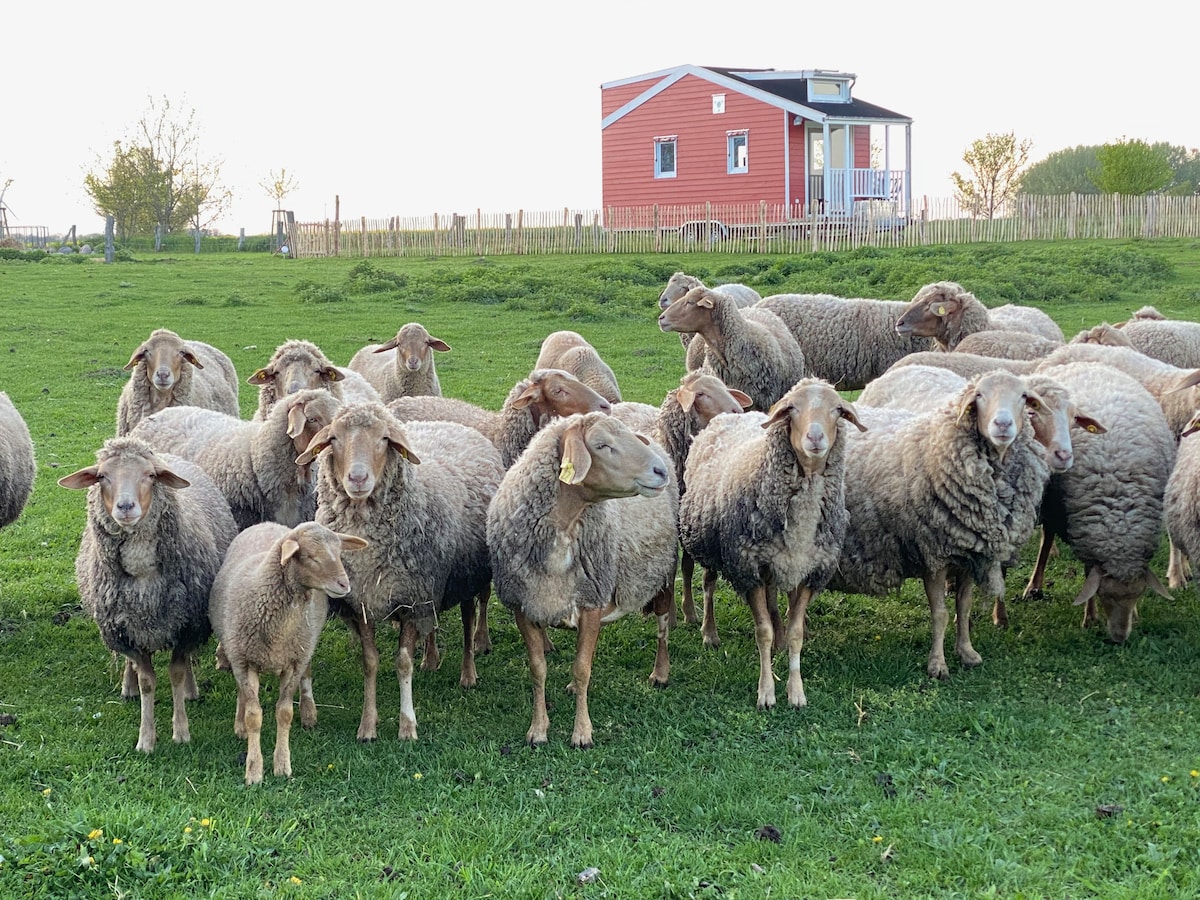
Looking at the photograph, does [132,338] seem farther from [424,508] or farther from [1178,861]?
[1178,861]

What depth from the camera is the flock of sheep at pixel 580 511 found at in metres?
5.52

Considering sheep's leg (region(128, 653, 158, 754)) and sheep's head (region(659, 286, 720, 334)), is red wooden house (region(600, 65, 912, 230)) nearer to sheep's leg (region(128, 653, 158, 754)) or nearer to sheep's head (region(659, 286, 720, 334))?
sheep's head (region(659, 286, 720, 334))

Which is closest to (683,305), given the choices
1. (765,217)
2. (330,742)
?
(330,742)

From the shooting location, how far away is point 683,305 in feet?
33.6

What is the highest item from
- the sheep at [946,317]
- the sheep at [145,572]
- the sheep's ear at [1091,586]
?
the sheep at [946,317]

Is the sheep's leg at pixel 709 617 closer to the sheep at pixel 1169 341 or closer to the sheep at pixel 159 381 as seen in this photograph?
the sheep at pixel 159 381

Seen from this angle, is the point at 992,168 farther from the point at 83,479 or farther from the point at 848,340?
the point at 83,479

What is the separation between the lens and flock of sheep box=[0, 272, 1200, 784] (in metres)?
5.52

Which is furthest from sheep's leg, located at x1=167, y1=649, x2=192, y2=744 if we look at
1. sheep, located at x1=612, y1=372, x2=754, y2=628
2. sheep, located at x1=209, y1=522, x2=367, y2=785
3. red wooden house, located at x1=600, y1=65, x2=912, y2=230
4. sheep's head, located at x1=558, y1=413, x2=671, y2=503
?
red wooden house, located at x1=600, y1=65, x2=912, y2=230

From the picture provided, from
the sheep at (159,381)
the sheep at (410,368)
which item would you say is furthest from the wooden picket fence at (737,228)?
the sheep at (159,381)

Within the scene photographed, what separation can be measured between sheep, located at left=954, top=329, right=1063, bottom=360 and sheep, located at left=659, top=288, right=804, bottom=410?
5.05 ft

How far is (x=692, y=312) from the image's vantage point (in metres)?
10.2

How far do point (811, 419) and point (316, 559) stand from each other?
2401 mm

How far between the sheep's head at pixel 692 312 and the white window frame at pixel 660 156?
2501 cm
